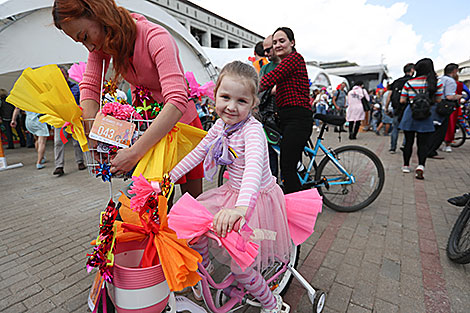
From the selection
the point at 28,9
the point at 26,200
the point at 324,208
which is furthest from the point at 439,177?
the point at 28,9

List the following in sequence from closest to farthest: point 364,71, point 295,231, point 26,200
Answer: point 295,231, point 26,200, point 364,71

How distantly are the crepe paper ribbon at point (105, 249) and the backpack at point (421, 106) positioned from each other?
495 cm

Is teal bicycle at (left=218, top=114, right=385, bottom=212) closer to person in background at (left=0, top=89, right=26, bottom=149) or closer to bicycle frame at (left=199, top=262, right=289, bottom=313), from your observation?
bicycle frame at (left=199, top=262, right=289, bottom=313)

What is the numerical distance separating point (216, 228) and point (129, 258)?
592 millimetres

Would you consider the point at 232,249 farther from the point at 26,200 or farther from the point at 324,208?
the point at 26,200

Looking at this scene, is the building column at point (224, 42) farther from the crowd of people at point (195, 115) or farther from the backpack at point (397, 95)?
the crowd of people at point (195, 115)

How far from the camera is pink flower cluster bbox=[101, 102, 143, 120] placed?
116cm

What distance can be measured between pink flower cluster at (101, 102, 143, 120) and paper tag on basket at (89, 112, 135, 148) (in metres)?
0.02

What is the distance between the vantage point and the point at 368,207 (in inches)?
138

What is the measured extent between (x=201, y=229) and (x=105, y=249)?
40cm

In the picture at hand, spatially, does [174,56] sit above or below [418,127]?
above

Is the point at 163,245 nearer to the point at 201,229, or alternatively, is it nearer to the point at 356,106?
the point at 201,229

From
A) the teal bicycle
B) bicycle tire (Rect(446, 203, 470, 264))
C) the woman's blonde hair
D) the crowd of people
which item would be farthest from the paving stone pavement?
the woman's blonde hair

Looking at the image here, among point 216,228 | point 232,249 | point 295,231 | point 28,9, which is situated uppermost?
point 28,9
